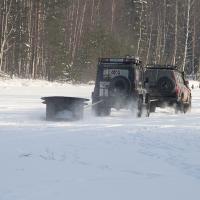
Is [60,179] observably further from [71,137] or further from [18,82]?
[18,82]

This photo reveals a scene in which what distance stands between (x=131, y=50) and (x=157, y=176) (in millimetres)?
46901

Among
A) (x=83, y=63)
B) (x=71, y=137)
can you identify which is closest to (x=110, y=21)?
(x=83, y=63)

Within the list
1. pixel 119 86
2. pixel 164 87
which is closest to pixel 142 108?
pixel 119 86

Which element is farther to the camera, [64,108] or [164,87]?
[164,87]

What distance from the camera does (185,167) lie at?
9141 millimetres

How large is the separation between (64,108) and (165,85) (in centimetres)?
613

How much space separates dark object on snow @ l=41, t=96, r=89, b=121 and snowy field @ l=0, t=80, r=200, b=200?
1184 mm

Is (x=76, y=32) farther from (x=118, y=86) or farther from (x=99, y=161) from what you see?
(x=99, y=161)

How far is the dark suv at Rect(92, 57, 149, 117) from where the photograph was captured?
17.8 meters

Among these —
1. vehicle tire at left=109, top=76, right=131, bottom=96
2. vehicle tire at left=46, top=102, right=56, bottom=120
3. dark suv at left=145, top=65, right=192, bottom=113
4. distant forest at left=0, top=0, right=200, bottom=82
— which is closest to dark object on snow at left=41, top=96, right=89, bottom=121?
vehicle tire at left=46, top=102, right=56, bottom=120

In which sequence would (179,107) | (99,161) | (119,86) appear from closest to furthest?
(99,161), (119,86), (179,107)

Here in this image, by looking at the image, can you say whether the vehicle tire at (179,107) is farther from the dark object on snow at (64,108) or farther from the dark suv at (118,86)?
the dark object on snow at (64,108)

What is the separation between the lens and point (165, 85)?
20.5m

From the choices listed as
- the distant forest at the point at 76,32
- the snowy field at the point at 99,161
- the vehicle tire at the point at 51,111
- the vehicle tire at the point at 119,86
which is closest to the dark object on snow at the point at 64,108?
the vehicle tire at the point at 51,111
